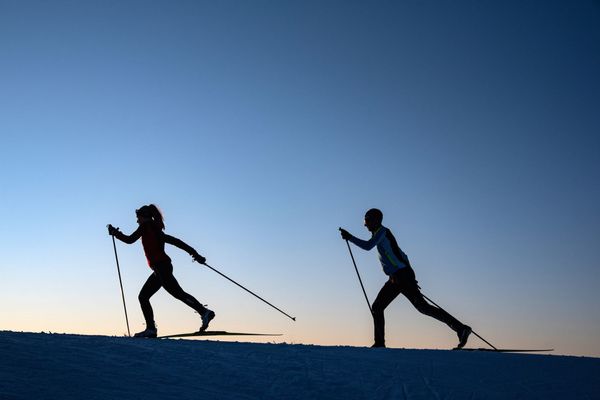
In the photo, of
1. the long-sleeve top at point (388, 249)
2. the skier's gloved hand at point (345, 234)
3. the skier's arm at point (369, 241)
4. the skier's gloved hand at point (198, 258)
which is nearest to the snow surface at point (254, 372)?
the long-sleeve top at point (388, 249)

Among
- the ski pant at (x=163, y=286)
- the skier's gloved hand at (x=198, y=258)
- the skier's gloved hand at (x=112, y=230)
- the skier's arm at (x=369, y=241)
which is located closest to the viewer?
the skier's arm at (x=369, y=241)

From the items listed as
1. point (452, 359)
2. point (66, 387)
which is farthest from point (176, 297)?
point (66, 387)

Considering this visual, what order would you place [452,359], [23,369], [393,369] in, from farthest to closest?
[452,359] < [393,369] < [23,369]

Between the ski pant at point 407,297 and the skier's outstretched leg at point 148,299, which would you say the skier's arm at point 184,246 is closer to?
the skier's outstretched leg at point 148,299

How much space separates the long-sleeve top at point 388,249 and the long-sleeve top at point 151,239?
2.40m

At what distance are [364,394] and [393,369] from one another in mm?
1065

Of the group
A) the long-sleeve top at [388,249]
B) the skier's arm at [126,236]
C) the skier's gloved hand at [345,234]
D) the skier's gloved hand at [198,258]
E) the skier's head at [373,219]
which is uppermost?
the skier's arm at [126,236]

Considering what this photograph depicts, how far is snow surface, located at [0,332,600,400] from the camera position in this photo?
4418 millimetres

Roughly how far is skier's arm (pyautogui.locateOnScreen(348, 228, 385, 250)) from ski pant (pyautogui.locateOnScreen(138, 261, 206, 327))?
83.4 inches

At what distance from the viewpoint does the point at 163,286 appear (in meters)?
8.30

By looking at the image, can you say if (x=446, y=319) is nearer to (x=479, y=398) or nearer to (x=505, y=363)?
(x=505, y=363)

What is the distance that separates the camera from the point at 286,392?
4.71m

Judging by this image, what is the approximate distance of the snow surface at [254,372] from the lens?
4418 millimetres

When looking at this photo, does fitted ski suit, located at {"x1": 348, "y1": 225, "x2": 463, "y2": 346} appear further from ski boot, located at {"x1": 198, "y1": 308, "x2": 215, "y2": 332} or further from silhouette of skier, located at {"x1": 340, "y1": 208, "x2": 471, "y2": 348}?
ski boot, located at {"x1": 198, "y1": 308, "x2": 215, "y2": 332}
